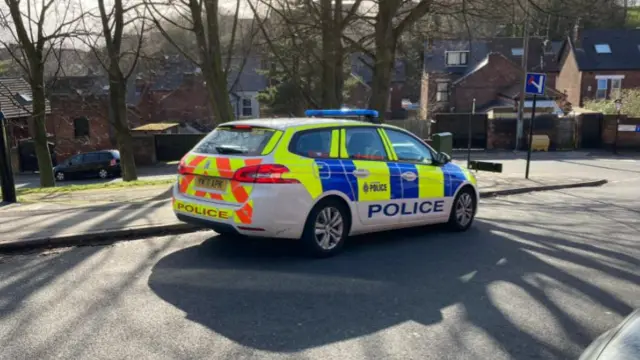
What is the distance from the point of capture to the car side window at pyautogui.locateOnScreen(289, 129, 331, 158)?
577cm

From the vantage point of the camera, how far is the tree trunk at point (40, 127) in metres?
18.9

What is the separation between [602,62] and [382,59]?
118ft

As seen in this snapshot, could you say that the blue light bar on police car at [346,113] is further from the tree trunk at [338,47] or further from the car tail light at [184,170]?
the tree trunk at [338,47]

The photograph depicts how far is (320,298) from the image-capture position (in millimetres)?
4707

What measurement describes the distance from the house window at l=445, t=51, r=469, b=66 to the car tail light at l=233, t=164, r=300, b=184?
4645 centimetres

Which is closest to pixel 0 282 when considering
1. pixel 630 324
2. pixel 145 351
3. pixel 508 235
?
pixel 145 351

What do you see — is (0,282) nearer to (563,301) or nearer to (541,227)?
(563,301)

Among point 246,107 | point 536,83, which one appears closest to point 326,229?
point 536,83

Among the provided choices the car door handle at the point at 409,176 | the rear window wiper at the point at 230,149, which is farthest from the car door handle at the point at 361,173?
the rear window wiper at the point at 230,149

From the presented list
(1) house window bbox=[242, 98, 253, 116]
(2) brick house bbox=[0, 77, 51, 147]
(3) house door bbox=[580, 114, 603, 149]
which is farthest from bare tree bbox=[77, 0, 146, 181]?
(1) house window bbox=[242, 98, 253, 116]

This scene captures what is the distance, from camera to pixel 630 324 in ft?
8.32

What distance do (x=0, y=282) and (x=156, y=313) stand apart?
5.95ft

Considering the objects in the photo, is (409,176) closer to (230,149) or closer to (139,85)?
(230,149)

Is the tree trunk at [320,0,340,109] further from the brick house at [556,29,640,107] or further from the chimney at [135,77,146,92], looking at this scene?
the chimney at [135,77,146,92]
